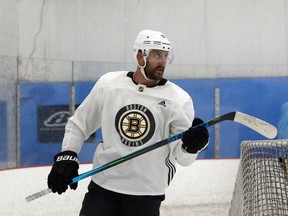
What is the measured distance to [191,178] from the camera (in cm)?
299

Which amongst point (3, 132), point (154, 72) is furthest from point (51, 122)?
point (154, 72)

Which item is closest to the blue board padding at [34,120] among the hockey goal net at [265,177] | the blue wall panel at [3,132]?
the blue wall panel at [3,132]

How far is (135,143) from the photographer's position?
5.52 feet

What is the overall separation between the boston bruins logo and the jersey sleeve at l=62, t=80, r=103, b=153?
0.13 meters

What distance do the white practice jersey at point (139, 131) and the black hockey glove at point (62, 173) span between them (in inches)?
2.8

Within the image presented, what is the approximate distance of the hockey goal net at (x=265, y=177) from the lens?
158 centimetres

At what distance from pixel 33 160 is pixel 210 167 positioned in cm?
197

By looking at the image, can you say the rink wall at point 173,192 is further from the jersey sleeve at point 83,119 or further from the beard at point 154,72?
the beard at point 154,72

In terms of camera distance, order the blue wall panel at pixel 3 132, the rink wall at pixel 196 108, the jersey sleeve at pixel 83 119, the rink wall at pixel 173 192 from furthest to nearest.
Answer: the rink wall at pixel 196 108
the blue wall panel at pixel 3 132
the rink wall at pixel 173 192
the jersey sleeve at pixel 83 119

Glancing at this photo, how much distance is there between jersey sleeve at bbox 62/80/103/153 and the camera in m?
1.77

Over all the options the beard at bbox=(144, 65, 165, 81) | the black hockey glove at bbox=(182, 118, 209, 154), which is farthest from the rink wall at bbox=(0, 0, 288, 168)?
the black hockey glove at bbox=(182, 118, 209, 154)

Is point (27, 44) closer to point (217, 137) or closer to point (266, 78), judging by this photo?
point (217, 137)

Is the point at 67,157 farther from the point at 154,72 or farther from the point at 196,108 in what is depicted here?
the point at 196,108

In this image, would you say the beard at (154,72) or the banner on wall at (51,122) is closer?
the beard at (154,72)
